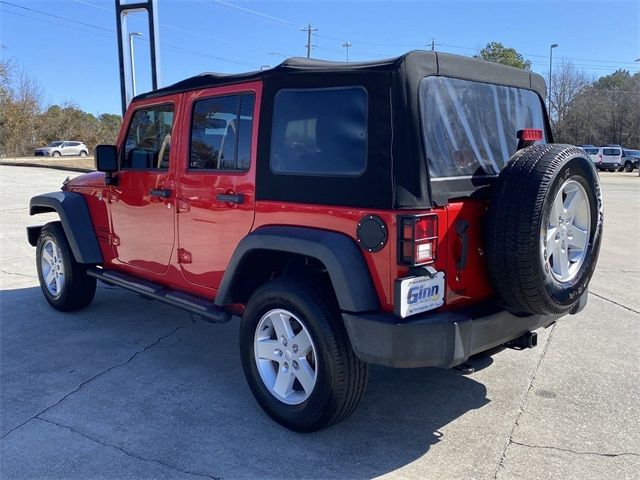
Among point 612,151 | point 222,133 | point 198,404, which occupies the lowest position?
point 198,404

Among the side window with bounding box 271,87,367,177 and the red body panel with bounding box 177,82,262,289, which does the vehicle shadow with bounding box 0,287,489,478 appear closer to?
the red body panel with bounding box 177,82,262,289

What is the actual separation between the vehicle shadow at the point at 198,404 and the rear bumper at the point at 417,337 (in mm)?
619

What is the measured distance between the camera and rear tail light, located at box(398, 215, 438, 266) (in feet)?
8.68

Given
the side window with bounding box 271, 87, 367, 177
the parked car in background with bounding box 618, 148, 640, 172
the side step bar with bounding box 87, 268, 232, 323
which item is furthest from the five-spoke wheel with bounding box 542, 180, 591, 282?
the parked car in background with bounding box 618, 148, 640, 172

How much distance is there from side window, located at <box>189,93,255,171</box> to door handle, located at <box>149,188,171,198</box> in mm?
301

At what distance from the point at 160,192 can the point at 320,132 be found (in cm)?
160

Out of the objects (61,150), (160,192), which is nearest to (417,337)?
(160,192)

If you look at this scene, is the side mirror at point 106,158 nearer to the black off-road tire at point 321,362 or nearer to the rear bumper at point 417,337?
the black off-road tire at point 321,362

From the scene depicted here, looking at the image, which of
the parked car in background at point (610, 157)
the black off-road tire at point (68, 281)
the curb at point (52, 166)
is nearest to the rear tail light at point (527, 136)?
the black off-road tire at point (68, 281)

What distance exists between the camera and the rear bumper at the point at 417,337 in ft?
8.70

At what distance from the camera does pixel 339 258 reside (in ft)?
9.16

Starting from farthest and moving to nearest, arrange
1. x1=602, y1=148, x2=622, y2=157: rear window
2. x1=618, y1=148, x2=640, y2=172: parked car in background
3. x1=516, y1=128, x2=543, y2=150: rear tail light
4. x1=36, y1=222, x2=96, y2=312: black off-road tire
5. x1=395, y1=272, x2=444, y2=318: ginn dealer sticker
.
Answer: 1. x1=618, y1=148, x2=640, y2=172: parked car in background
2. x1=602, y1=148, x2=622, y2=157: rear window
3. x1=36, y1=222, x2=96, y2=312: black off-road tire
4. x1=516, y1=128, x2=543, y2=150: rear tail light
5. x1=395, y1=272, x2=444, y2=318: ginn dealer sticker

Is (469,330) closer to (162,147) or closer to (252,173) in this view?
(252,173)

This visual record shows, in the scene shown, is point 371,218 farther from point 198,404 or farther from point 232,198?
point 198,404
